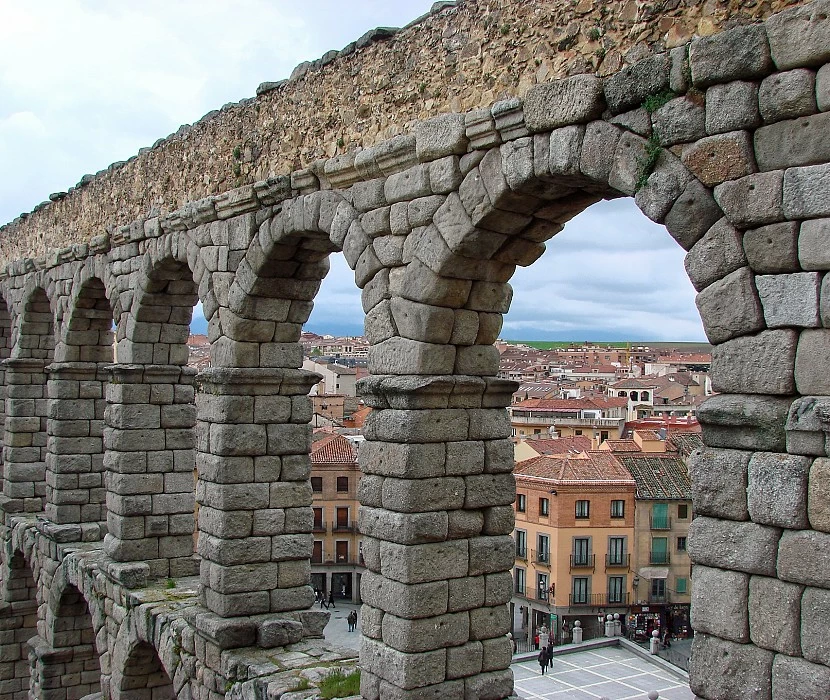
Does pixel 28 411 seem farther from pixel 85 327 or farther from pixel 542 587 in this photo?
pixel 542 587

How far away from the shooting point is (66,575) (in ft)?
42.2

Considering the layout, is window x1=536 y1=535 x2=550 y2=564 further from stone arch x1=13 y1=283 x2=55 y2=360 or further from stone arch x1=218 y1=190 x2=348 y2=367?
stone arch x1=218 y1=190 x2=348 y2=367

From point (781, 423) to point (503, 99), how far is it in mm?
2818

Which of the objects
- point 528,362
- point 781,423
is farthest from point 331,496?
point 528,362

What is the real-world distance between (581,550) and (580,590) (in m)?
1.12

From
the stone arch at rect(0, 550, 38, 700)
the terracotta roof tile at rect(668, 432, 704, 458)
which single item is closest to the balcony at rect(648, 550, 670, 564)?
the terracotta roof tile at rect(668, 432, 704, 458)

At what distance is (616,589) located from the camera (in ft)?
90.3

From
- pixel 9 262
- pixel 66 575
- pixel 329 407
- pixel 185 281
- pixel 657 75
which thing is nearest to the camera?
pixel 657 75

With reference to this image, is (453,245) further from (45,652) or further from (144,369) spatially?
(45,652)

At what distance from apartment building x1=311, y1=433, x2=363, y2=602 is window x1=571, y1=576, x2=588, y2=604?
6.27 m

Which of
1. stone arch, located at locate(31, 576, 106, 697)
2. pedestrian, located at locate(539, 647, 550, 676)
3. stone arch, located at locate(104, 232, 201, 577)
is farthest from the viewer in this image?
pedestrian, located at locate(539, 647, 550, 676)

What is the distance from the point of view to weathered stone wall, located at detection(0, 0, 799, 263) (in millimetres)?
5488

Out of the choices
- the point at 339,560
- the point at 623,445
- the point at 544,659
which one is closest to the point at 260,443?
the point at 544,659

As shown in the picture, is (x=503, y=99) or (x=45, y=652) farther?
(x=45, y=652)
